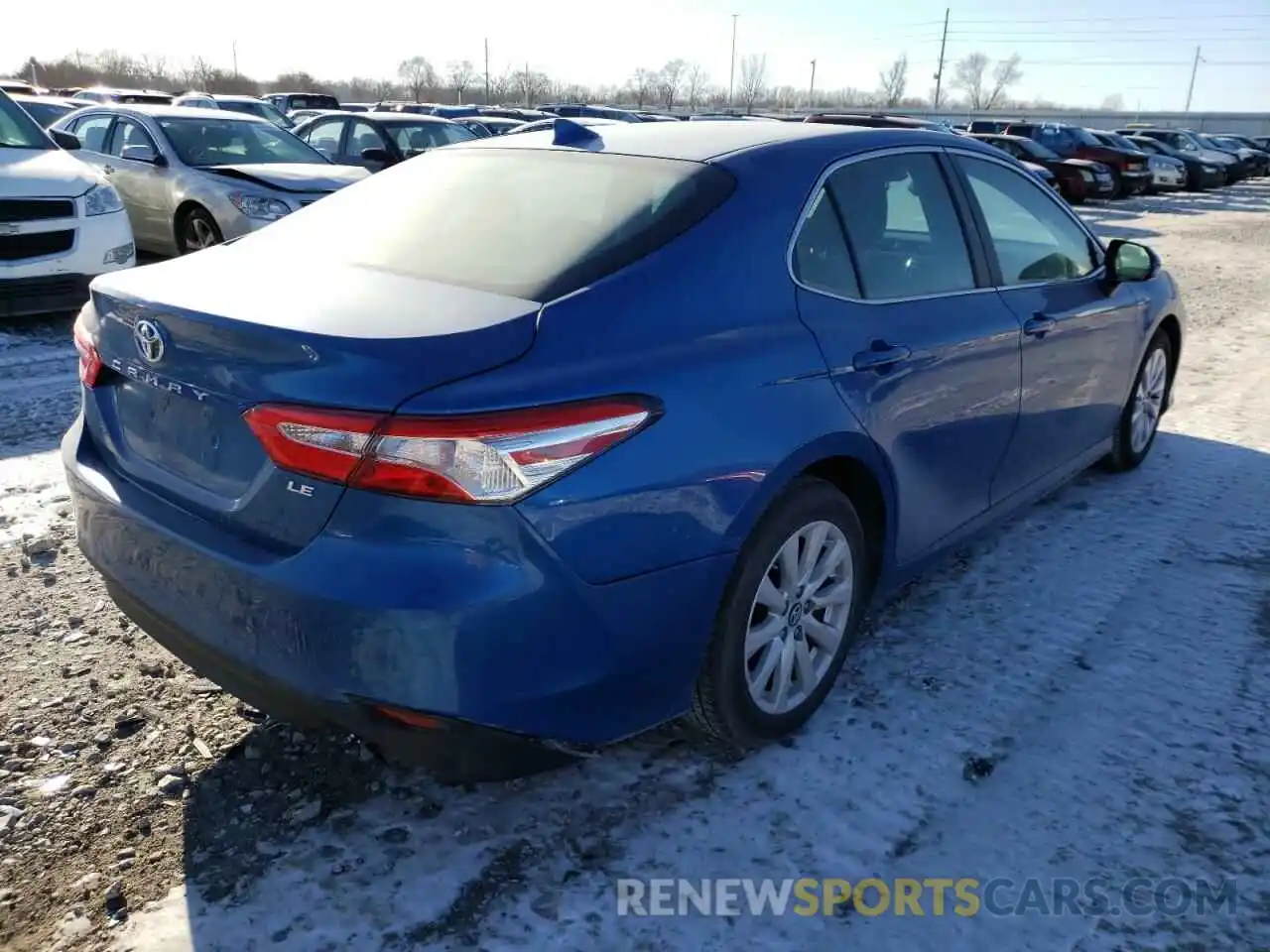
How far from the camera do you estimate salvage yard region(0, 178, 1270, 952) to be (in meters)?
2.21

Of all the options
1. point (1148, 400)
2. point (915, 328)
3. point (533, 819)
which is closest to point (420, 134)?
point (1148, 400)

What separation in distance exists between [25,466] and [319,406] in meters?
3.36

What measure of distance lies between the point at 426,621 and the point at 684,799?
1.00 metres

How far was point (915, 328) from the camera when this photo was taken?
10.0 ft

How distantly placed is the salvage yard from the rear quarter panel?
0.76 metres

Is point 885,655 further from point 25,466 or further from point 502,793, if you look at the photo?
point 25,466

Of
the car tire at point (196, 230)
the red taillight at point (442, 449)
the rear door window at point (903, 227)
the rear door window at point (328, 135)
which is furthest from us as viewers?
the rear door window at point (328, 135)

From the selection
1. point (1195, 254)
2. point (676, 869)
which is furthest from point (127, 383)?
point (1195, 254)

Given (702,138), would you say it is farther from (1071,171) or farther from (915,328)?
(1071,171)

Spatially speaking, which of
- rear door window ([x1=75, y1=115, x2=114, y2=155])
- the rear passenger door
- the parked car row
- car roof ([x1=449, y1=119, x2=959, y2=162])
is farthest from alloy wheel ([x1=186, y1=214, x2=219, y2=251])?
the parked car row

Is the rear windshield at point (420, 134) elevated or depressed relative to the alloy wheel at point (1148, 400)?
elevated

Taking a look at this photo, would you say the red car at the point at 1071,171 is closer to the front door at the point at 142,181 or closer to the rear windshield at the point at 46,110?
the rear windshield at the point at 46,110

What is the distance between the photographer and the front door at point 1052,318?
3693 millimetres

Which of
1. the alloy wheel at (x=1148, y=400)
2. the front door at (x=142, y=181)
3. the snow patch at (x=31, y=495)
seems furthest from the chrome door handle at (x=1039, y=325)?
the front door at (x=142, y=181)
